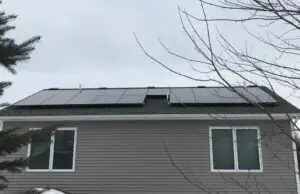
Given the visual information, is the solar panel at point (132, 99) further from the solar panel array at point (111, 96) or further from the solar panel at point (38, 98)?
the solar panel at point (38, 98)

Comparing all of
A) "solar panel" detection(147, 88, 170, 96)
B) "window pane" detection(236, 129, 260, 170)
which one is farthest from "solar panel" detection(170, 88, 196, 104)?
"window pane" detection(236, 129, 260, 170)

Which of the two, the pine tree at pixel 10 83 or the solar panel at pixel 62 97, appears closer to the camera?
the pine tree at pixel 10 83

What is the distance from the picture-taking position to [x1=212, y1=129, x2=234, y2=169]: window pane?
12227 mm

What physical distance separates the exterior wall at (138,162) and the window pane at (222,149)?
0.74 ft

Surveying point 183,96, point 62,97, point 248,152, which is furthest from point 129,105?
point 248,152

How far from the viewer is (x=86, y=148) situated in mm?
12688

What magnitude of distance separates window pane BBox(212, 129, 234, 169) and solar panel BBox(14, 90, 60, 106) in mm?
5485

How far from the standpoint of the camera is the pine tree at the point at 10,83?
591 centimetres

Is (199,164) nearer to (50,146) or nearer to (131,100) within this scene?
(131,100)

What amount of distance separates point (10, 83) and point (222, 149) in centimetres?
736

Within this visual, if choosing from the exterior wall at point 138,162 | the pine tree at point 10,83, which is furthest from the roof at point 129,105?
the pine tree at point 10,83

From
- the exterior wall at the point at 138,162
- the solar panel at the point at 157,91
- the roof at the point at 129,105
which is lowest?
the exterior wall at the point at 138,162

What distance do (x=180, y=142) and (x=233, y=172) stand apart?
1665 millimetres

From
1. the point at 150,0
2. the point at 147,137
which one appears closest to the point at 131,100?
the point at 147,137
